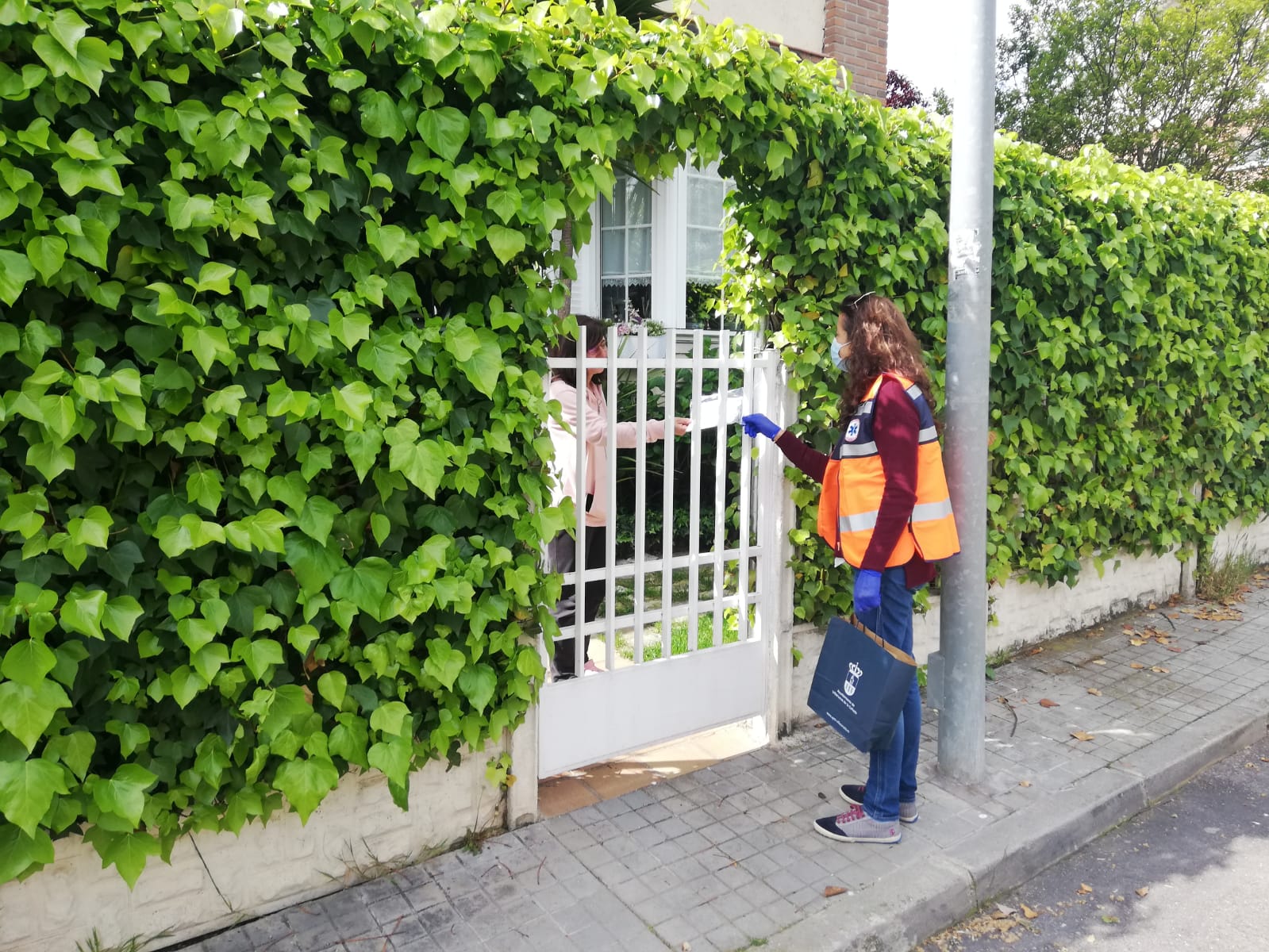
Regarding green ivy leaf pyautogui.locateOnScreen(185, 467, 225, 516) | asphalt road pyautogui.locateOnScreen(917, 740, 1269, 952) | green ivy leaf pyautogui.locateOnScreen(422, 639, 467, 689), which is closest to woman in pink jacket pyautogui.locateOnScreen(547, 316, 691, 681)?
green ivy leaf pyautogui.locateOnScreen(422, 639, 467, 689)

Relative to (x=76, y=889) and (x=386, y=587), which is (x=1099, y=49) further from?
(x=76, y=889)

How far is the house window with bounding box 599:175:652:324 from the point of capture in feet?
29.2

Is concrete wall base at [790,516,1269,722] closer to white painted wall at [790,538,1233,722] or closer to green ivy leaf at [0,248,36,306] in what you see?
white painted wall at [790,538,1233,722]

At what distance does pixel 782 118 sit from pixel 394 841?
312 centimetres

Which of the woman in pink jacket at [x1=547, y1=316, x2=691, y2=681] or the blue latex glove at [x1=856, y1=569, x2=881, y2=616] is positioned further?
the woman in pink jacket at [x1=547, y1=316, x2=691, y2=681]

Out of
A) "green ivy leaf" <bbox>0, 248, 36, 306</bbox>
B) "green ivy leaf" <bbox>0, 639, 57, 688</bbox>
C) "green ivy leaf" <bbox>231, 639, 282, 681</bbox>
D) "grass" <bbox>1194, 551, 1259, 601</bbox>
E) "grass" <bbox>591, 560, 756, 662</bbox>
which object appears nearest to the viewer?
"green ivy leaf" <bbox>0, 248, 36, 306</bbox>

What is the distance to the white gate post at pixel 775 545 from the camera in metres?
4.12

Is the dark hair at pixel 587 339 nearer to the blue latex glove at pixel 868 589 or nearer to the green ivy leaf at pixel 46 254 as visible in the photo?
the blue latex glove at pixel 868 589

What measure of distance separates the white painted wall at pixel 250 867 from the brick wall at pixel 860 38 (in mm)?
8357

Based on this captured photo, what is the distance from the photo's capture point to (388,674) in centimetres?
291

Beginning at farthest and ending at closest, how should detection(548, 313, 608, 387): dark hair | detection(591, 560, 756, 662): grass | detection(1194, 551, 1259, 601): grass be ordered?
1. detection(1194, 551, 1259, 601): grass
2. detection(591, 560, 756, 662): grass
3. detection(548, 313, 608, 387): dark hair

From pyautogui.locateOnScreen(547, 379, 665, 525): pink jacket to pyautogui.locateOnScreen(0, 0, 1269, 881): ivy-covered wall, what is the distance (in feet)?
2.00

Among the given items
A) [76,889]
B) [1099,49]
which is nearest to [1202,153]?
[1099,49]

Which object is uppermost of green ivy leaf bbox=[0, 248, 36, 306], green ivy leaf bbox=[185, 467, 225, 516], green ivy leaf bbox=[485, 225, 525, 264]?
green ivy leaf bbox=[485, 225, 525, 264]
